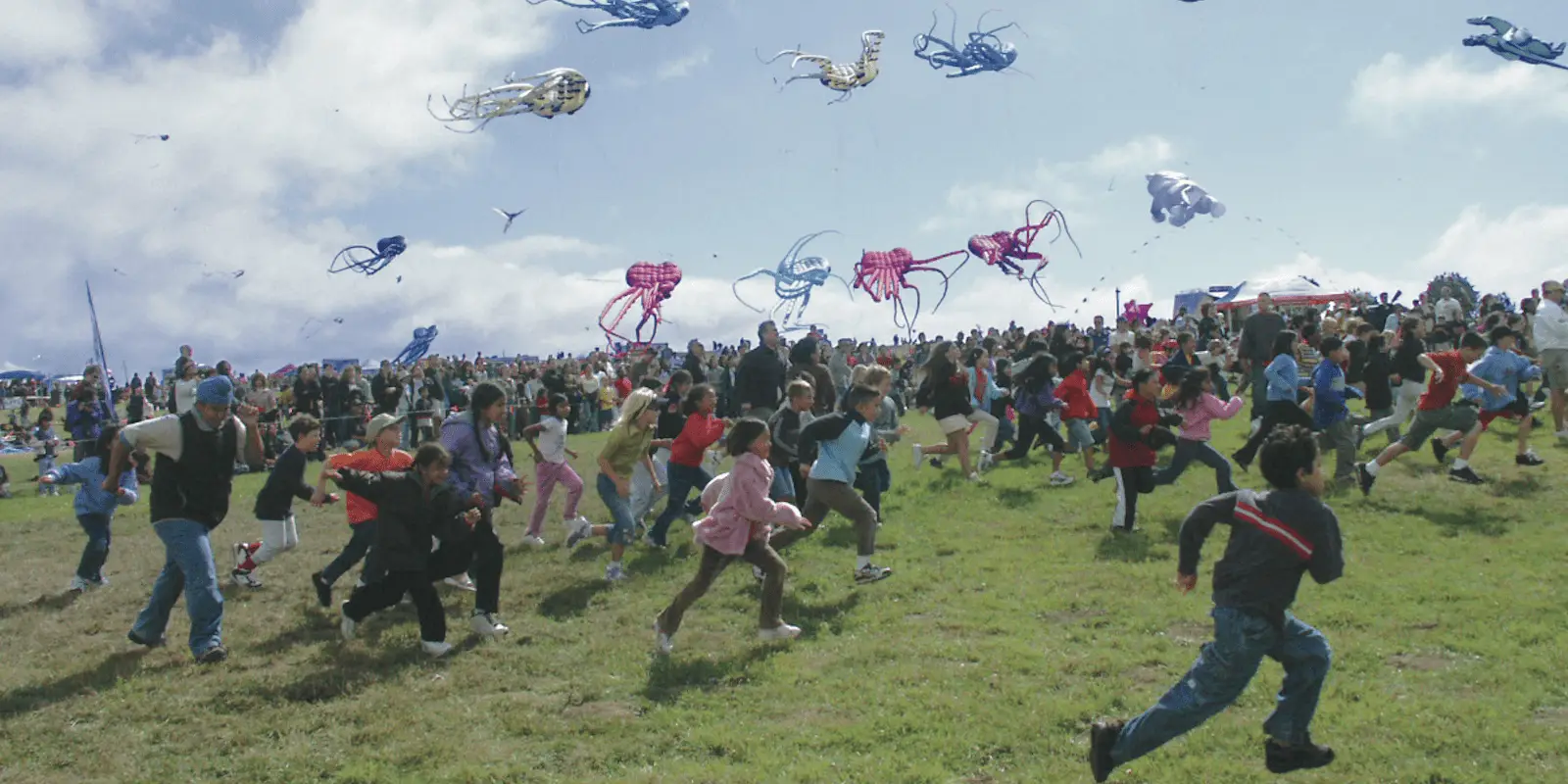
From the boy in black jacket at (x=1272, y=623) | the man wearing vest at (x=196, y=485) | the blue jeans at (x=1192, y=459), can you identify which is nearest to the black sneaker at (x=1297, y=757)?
the boy in black jacket at (x=1272, y=623)

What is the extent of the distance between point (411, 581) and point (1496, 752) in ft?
19.4

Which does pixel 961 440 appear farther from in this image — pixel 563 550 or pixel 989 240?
pixel 989 240

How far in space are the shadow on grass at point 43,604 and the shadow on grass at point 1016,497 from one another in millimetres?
8712

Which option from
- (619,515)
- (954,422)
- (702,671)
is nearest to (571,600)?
(619,515)

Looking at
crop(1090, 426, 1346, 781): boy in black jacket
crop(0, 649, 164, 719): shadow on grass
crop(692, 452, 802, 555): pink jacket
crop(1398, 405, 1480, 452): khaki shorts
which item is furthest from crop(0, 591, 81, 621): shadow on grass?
crop(1398, 405, 1480, 452): khaki shorts

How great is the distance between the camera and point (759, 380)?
1108 centimetres

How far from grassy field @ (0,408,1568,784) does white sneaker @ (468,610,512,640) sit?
0.12m

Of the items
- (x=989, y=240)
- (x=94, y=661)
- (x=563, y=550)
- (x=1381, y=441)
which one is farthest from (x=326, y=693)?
(x=989, y=240)

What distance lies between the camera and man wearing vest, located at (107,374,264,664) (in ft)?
21.9

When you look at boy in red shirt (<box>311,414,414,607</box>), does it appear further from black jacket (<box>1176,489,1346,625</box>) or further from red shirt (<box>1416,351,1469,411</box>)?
red shirt (<box>1416,351,1469,411</box>)

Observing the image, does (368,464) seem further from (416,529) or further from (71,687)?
(71,687)

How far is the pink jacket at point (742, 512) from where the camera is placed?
668 centimetres

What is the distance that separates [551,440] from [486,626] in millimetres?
2796

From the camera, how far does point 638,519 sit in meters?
10.1
